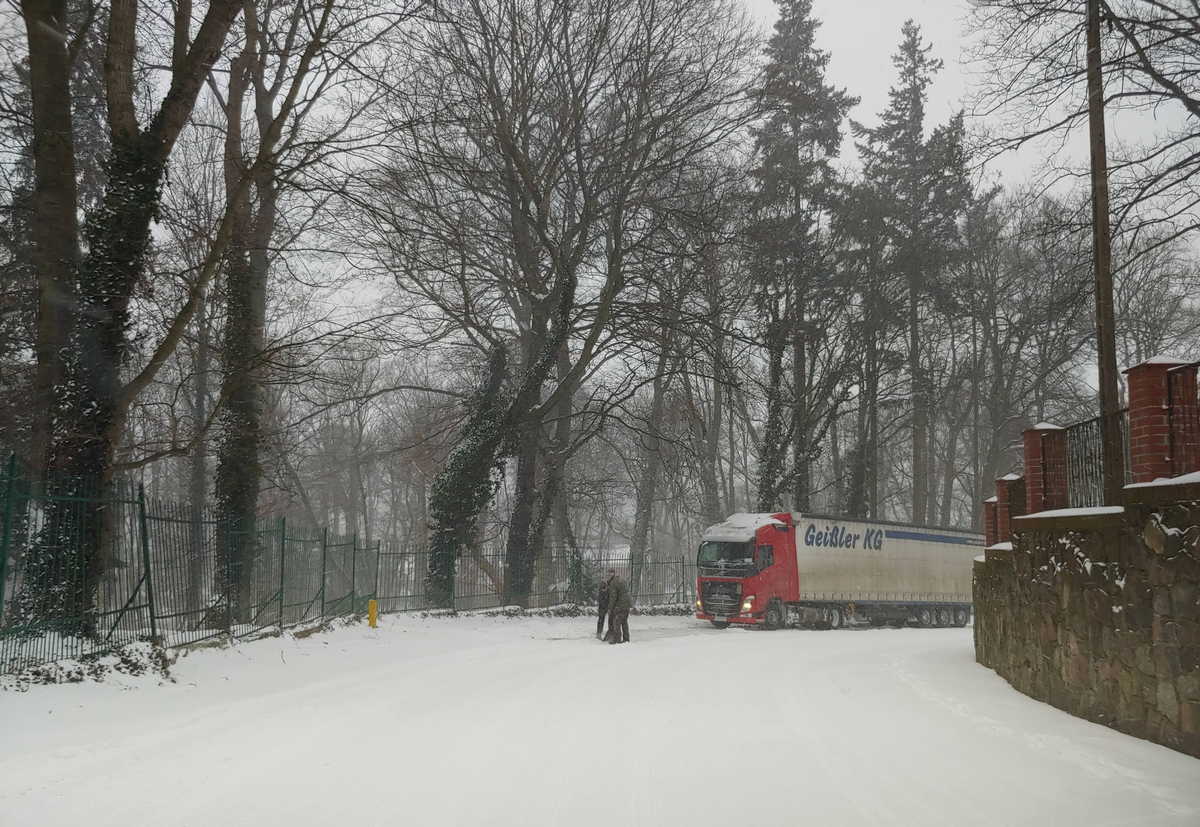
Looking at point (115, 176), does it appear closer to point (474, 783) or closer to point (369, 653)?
point (369, 653)

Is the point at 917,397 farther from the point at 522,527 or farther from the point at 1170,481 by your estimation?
the point at 1170,481

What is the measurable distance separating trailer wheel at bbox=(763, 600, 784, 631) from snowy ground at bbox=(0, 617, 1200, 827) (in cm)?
1478

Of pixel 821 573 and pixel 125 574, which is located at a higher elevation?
pixel 125 574

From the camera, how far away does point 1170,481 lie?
8758 mm

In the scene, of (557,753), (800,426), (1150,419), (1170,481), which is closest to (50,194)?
(557,753)

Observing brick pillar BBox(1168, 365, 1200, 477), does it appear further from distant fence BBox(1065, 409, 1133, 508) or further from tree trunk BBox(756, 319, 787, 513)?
tree trunk BBox(756, 319, 787, 513)

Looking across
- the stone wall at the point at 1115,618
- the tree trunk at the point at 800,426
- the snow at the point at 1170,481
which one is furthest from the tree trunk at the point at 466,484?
the snow at the point at 1170,481

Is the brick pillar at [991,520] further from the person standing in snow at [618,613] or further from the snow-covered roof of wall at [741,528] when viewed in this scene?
the snow-covered roof of wall at [741,528]

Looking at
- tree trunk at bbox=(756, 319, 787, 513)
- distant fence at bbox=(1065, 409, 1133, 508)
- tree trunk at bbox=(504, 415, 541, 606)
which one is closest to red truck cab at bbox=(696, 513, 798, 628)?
tree trunk at bbox=(756, 319, 787, 513)

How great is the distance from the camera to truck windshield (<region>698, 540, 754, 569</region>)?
29.4m

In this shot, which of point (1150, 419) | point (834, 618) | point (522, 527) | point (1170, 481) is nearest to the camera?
point (1170, 481)

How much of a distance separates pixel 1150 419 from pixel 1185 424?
0.92 feet

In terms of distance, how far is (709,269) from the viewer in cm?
2511

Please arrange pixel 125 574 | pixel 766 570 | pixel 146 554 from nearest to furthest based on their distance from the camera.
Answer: pixel 146 554 → pixel 125 574 → pixel 766 570
